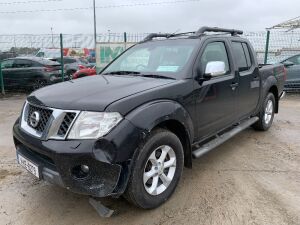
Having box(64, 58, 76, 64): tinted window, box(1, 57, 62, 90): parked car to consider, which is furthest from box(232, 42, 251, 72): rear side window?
box(64, 58, 76, 64): tinted window

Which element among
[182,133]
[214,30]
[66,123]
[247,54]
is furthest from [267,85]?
[66,123]

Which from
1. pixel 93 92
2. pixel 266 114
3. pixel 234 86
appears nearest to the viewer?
pixel 93 92

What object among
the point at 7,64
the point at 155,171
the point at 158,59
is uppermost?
the point at 158,59

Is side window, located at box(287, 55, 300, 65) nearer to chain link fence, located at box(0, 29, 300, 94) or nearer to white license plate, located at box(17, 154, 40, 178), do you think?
chain link fence, located at box(0, 29, 300, 94)

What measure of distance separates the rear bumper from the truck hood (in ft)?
1.17

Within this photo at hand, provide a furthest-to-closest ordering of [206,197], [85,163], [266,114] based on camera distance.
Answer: [266,114]
[206,197]
[85,163]

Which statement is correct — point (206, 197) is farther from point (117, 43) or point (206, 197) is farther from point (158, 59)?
point (117, 43)

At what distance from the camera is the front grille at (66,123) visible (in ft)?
9.38

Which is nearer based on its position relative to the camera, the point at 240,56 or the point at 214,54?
the point at 214,54

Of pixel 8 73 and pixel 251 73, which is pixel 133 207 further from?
pixel 8 73

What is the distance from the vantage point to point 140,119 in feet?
9.79

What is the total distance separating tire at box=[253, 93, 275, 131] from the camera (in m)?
6.00

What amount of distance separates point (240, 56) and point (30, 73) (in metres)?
9.05

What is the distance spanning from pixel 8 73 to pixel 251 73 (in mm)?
9846
